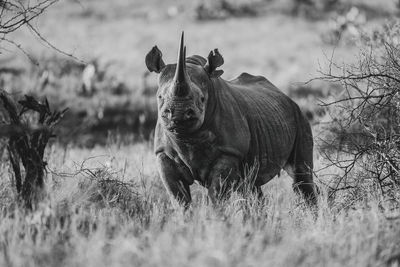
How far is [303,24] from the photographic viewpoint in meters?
27.5

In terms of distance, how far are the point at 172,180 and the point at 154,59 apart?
99 centimetres

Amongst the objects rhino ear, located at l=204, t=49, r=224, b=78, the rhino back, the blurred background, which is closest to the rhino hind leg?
the rhino back

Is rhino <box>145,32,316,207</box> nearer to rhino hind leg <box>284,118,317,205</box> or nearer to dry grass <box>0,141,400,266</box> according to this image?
dry grass <box>0,141,400,266</box>

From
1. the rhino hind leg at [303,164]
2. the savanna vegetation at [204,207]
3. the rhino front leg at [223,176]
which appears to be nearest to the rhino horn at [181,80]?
the rhino front leg at [223,176]

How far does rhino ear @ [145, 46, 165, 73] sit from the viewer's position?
6352 millimetres

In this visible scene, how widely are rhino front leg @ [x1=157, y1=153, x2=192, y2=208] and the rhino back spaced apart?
0.49 meters

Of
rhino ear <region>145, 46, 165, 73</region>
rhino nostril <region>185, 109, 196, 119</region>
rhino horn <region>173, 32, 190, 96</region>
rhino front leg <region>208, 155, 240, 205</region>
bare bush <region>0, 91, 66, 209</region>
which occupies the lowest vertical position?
rhino front leg <region>208, 155, 240, 205</region>

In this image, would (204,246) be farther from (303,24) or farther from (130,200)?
(303,24)

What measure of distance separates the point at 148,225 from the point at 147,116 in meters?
10.5

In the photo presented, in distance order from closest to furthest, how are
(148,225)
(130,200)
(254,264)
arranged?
(254,264) → (148,225) → (130,200)

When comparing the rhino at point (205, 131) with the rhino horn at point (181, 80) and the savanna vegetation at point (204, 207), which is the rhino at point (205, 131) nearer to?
the rhino horn at point (181, 80)

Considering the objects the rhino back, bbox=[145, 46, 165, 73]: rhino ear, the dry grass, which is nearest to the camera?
the dry grass

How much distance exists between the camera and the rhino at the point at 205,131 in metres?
5.91

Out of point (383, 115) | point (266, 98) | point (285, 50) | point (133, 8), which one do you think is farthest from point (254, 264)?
point (133, 8)
